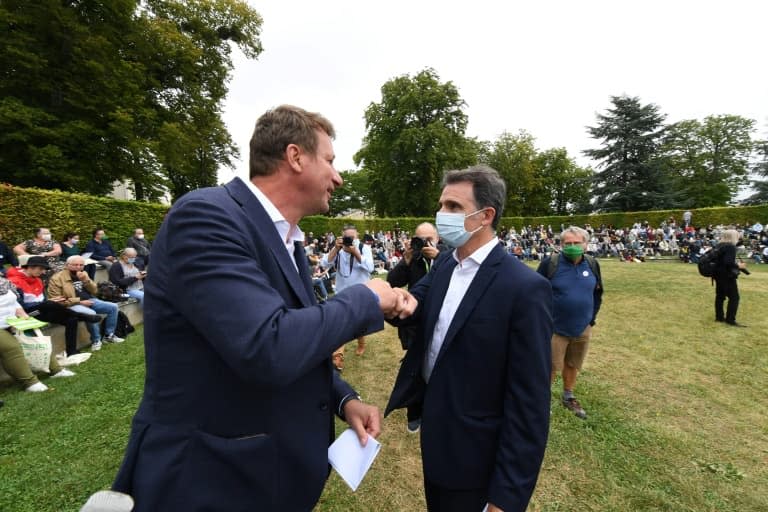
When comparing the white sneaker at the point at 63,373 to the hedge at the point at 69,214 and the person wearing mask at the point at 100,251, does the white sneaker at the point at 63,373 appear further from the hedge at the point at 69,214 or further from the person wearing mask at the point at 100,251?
the hedge at the point at 69,214

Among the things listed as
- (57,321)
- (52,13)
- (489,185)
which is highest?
(52,13)

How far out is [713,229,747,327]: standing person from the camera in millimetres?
7832

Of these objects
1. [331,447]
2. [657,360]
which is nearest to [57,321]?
[331,447]

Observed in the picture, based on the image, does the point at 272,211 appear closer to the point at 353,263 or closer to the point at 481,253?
the point at 481,253

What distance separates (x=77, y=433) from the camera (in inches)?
161

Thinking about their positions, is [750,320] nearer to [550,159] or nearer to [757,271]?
[757,271]

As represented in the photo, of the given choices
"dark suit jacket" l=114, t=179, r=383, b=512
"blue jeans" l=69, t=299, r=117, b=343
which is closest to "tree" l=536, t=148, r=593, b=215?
"blue jeans" l=69, t=299, r=117, b=343

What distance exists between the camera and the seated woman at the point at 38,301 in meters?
6.35

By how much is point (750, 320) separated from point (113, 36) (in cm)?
2623

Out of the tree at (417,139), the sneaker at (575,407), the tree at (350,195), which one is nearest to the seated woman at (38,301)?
the sneaker at (575,407)

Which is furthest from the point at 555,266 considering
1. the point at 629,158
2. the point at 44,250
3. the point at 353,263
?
the point at 629,158

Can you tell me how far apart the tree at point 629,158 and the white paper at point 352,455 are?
41.6 meters

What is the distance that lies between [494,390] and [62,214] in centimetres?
1423

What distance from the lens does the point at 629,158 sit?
3553 cm
